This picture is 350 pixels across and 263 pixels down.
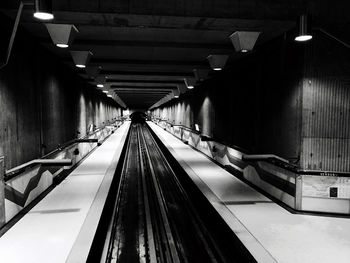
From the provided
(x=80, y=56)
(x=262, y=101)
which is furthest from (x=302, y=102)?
(x=80, y=56)

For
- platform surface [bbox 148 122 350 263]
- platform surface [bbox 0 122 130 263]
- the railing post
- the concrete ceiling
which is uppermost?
the concrete ceiling

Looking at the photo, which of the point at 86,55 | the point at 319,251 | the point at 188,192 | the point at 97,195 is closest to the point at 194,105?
the point at 188,192

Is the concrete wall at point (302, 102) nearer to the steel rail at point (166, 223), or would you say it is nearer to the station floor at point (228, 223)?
the station floor at point (228, 223)

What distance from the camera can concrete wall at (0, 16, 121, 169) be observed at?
520 centimetres

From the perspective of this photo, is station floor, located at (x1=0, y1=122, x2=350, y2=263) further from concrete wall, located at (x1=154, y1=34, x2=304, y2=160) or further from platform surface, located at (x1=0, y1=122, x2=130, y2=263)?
concrete wall, located at (x1=154, y1=34, x2=304, y2=160)

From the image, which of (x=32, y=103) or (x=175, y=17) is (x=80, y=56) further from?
(x=175, y=17)

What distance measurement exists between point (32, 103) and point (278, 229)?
5.46 m

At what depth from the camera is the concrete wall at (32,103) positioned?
17.0 ft

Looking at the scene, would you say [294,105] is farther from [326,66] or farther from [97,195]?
[97,195]

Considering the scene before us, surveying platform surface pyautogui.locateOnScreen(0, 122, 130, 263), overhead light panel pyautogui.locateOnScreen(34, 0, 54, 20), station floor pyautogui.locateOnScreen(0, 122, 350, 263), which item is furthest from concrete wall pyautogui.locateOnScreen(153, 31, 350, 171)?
overhead light panel pyautogui.locateOnScreen(34, 0, 54, 20)

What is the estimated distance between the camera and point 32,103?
666 centimetres

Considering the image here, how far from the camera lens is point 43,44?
7305 mm

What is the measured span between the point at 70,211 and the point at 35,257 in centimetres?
181

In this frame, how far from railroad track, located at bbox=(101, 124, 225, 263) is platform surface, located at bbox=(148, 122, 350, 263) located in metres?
0.68
